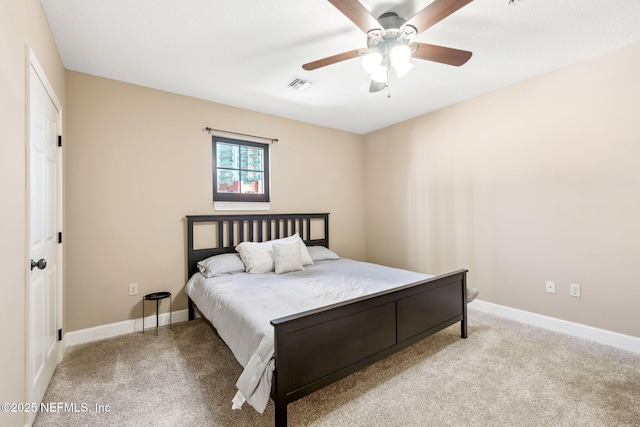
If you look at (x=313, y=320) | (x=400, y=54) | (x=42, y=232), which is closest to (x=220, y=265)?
(x=42, y=232)

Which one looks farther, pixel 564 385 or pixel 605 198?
pixel 605 198

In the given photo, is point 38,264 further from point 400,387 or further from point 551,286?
point 551,286

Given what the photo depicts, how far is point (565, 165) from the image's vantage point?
280cm

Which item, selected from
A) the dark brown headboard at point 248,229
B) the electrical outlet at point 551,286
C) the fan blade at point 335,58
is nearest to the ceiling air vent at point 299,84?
the fan blade at point 335,58

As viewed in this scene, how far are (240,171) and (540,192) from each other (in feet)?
11.5

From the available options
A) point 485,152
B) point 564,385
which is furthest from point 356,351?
point 485,152

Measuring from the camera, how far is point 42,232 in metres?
1.96

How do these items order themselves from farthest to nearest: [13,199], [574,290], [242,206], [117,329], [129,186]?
[242,206], [129,186], [117,329], [574,290], [13,199]

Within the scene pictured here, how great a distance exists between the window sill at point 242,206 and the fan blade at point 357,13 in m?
2.56

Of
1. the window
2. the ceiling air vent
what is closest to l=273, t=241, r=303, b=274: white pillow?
the window

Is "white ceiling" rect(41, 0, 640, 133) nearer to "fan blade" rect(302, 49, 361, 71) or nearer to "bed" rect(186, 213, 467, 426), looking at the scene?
"fan blade" rect(302, 49, 361, 71)

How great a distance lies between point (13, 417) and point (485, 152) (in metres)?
4.38

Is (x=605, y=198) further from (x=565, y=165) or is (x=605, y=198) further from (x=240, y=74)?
(x=240, y=74)

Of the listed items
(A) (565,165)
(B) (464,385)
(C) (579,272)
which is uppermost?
(A) (565,165)
